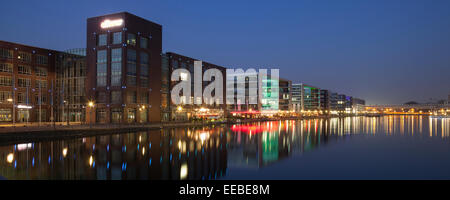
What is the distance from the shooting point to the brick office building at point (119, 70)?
240 feet

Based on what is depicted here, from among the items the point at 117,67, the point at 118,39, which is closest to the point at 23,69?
the point at 117,67

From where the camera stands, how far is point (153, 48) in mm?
81750

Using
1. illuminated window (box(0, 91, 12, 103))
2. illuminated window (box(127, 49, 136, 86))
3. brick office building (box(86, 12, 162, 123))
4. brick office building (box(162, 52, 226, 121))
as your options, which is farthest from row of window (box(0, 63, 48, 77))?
brick office building (box(162, 52, 226, 121))

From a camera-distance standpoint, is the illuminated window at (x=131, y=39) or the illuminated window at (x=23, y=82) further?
the illuminated window at (x=23, y=82)

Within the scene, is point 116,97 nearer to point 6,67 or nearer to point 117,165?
point 6,67

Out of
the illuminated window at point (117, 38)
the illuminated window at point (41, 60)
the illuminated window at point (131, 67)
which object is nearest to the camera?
the illuminated window at point (117, 38)

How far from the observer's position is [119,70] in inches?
2904

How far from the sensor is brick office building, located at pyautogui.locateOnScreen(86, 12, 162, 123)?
240ft

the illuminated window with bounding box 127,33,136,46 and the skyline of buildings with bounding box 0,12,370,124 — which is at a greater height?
the illuminated window with bounding box 127,33,136,46

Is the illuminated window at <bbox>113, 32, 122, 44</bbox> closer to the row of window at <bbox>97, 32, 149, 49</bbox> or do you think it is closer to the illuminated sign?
the row of window at <bbox>97, 32, 149, 49</bbox>

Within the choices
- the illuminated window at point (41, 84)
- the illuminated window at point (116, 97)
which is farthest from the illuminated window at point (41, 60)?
the illuminated window at point (116, 97)

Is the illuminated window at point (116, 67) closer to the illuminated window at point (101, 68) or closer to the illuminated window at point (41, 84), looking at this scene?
the illuminated window at point (101, 68)
